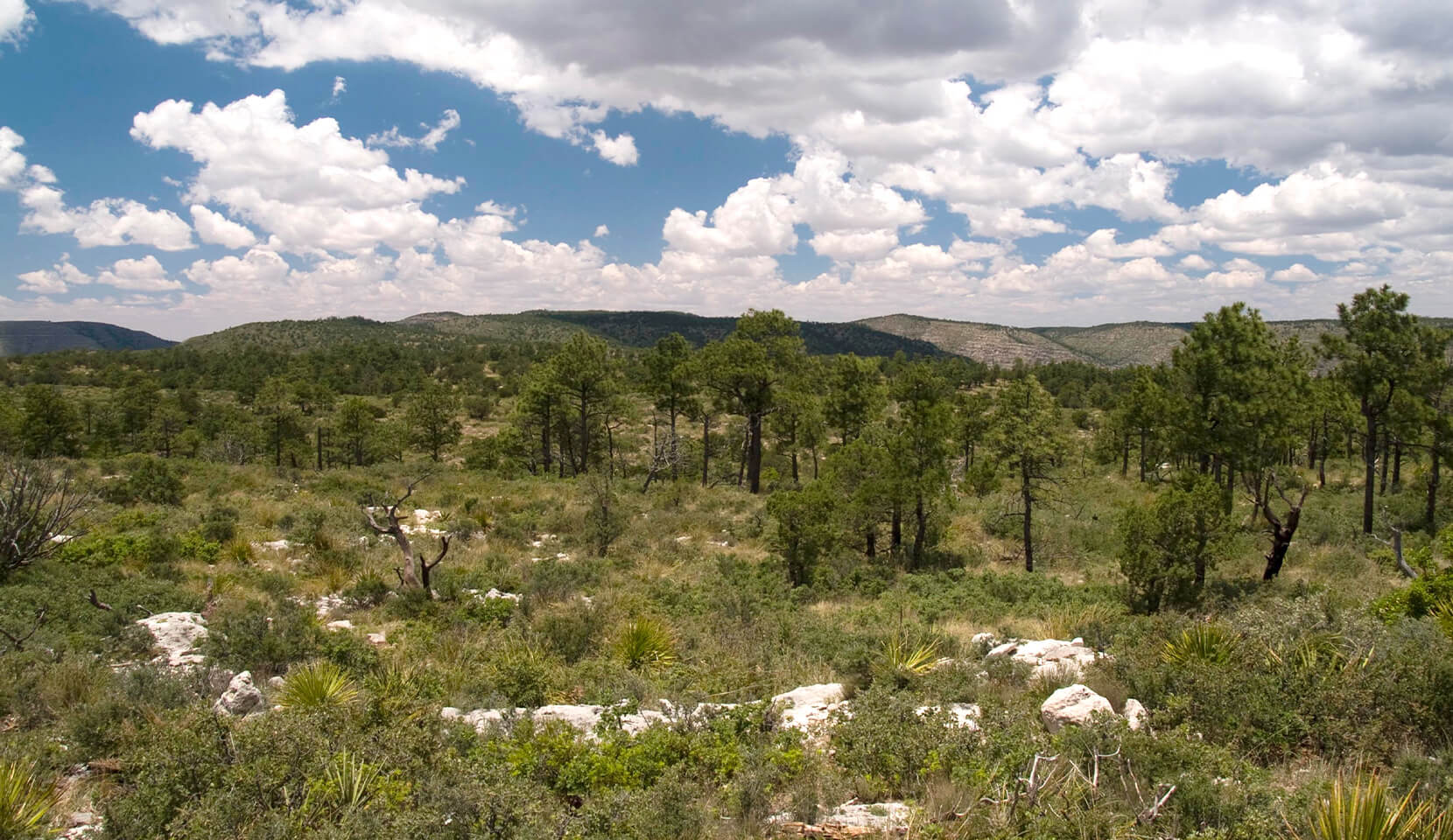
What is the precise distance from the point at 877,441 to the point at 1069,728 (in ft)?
42.3

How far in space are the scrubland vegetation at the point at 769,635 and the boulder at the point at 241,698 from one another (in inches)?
2.2

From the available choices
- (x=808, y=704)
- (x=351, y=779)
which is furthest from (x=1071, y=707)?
(x=351, y=779)

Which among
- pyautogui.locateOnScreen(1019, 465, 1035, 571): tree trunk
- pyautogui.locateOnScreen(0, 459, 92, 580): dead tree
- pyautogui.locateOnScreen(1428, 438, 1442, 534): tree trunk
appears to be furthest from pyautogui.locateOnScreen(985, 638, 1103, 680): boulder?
pyautogui.locateOnScreen(1428, 438, 1442, 534): tree trunk

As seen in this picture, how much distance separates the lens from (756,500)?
27.0 metres

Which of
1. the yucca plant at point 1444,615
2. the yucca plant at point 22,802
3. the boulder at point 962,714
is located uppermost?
the yucca plant at point 22,802

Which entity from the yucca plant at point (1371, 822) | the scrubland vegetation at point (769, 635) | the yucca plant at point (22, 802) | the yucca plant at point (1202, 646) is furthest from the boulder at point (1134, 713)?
the yucca plant at point (22, 802)

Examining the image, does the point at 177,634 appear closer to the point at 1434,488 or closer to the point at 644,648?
the point at 644,648

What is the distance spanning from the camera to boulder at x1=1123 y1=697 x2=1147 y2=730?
6.51 metres

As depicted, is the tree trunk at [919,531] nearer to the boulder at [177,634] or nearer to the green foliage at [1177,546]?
the green foliage at [1177,546]

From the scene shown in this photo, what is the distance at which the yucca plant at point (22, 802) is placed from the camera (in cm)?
462

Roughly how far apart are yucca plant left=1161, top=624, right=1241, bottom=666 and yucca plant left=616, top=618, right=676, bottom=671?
20.5 feet

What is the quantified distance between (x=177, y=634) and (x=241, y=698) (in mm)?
3087

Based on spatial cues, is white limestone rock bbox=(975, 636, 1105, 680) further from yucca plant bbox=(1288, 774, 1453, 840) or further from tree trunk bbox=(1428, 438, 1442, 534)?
tree trunk bbox=(1428, 438, 1442, 534)

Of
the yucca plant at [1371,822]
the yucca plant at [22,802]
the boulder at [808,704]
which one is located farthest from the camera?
the boulder at [808,704]
